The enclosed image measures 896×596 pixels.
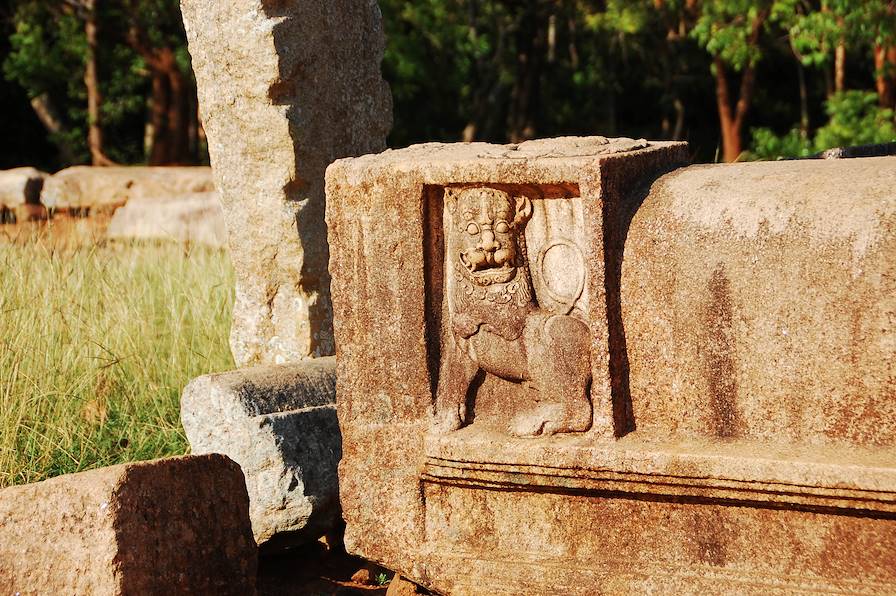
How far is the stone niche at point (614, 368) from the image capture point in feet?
9.34

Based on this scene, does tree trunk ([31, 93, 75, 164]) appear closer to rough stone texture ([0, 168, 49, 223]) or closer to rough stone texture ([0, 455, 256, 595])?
rough stone texture ([0, 168, 49, 223])

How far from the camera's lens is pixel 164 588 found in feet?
10.6

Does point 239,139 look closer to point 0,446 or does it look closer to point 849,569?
point 0,446

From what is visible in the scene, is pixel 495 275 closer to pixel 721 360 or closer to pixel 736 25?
pixel 721 360

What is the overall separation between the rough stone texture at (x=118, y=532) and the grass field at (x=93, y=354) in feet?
4.19

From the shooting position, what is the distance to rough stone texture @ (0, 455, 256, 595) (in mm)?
3154

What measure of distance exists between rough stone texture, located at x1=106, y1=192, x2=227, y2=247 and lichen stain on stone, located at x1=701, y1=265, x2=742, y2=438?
5.56m

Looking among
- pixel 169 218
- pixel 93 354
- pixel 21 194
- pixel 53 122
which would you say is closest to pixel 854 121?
pixel 169 218

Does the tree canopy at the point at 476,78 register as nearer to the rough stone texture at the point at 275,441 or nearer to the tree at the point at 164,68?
the tree at the point at 164,68

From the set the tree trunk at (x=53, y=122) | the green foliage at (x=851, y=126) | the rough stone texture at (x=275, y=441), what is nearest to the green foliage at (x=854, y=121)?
the green foliage at (x=851, y=126)

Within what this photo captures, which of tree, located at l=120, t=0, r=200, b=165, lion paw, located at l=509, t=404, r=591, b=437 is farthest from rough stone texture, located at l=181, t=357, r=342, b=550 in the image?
tree, located at l=120, t=0, r=200, b=165

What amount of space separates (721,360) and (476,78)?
13.1m

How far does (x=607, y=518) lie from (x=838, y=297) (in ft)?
2.67

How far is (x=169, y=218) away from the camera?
30.3 ft
